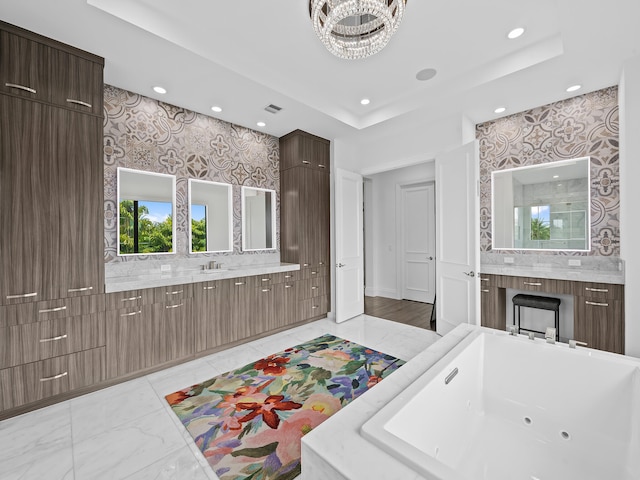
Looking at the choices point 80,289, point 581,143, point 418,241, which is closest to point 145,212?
point 80,289

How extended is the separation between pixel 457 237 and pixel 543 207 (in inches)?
41.9

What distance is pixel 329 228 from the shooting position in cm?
437

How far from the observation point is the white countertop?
39.1 inches

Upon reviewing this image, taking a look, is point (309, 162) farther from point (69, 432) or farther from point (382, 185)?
point (69, 432)

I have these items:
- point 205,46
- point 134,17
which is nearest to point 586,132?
point 205,46

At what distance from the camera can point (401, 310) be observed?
4.71 meters

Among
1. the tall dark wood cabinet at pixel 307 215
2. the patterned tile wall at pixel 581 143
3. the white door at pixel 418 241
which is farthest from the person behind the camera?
the white door at pixel 418 241

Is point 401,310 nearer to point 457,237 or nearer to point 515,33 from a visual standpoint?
point 457,237

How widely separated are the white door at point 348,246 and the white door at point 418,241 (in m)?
1.42

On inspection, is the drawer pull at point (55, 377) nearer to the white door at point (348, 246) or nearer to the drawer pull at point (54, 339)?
the drawer pull at point (54, 339)

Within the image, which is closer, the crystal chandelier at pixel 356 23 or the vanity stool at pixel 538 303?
the crystal chandelier at pixel 356 23

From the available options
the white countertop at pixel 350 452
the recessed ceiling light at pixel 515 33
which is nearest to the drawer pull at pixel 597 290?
the recessed ceiling light at pixel 515 33

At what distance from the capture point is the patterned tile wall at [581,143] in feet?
9.33

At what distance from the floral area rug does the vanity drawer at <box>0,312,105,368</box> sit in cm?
81
